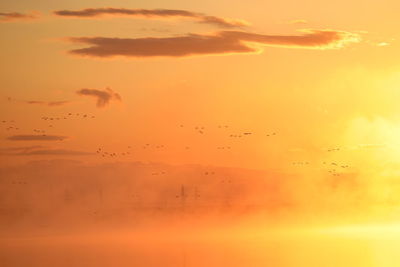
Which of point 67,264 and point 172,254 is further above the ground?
point 172,254

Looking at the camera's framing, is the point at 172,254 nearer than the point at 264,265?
No

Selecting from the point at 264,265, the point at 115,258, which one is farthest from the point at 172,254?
the point at 264,265

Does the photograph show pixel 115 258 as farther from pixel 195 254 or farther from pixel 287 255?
pixel 287 255

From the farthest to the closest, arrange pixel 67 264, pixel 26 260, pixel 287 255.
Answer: pixel 287 255 < pixel 26 260 < pixel 67 264

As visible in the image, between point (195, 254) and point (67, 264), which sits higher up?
point (195, 254)

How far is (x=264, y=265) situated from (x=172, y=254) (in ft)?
112

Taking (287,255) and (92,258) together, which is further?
(287,255)

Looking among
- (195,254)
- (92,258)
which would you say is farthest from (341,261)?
(92,258)

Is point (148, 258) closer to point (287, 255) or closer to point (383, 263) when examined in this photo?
point (287, 255)

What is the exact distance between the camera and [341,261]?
17975cm

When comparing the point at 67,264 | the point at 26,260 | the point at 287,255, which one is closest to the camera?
the point at 67,264

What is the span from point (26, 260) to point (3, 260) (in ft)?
14.8

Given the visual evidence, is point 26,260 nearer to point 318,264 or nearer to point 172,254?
point 172,254

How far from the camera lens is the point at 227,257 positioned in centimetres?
18700
